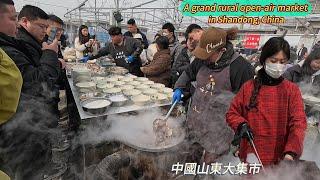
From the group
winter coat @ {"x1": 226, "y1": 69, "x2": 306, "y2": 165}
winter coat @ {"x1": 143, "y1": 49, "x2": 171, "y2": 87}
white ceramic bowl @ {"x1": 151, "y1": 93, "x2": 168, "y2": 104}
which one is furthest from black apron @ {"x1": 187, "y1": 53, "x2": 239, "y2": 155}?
winter coat @ {"x1": 143, "y1": 49, "x2": 171, "y2": 87}

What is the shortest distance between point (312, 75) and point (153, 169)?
2.57 metres

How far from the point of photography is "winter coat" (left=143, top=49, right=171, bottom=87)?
4.53 m

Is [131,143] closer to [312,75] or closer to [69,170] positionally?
[69,170]

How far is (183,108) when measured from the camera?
3.35 meters

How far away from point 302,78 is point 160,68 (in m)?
2.13

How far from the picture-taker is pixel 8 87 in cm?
111

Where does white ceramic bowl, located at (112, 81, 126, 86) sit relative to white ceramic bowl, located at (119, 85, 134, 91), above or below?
above

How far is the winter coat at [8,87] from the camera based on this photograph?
1.10 m

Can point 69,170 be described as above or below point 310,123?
below

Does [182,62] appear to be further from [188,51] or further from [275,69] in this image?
[275,69]

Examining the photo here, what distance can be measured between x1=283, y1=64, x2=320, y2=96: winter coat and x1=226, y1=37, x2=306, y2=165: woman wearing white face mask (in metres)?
1.79

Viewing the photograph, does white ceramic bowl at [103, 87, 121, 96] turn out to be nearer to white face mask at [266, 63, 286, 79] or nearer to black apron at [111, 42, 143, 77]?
black apron at [111, 42, 143, 77]

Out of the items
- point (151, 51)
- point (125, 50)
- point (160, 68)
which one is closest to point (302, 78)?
point (160, 68)

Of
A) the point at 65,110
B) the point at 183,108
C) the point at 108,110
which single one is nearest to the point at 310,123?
the point at 183,108
